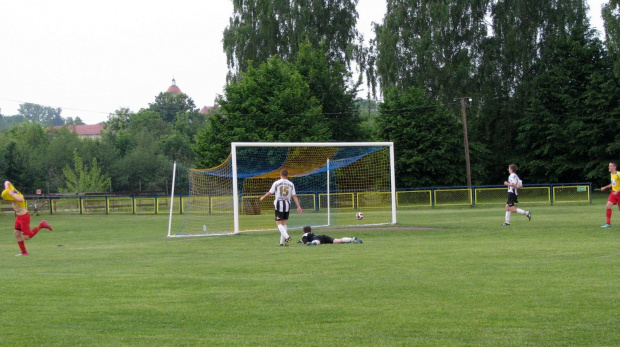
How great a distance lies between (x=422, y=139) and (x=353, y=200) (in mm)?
12978

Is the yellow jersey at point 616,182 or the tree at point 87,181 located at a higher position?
the tree at point 87,181

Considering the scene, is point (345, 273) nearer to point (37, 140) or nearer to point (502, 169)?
point (502, 169)

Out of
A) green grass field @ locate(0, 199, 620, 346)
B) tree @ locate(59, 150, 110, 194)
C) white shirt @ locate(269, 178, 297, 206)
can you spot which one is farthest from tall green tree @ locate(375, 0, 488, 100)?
green grass field @ locate(0, 199, 620, 346)

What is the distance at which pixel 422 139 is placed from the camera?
1908 inches

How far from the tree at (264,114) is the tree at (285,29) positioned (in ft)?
14.2

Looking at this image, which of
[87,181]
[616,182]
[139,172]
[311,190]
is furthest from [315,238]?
[139,172]


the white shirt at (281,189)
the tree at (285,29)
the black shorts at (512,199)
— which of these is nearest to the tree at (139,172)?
the tree at (285,29)

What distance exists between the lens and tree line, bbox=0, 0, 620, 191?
154 ft

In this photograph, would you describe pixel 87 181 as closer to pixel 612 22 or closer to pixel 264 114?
pixel 264 114

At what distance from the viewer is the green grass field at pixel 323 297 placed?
6.19 m

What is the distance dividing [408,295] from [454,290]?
666mm

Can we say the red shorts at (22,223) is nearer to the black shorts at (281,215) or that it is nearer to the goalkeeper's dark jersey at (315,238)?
the black shorts at (281,215)

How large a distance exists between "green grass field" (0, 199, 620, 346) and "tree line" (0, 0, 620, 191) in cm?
3298

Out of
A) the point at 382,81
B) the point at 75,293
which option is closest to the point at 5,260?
the point at 75,293
